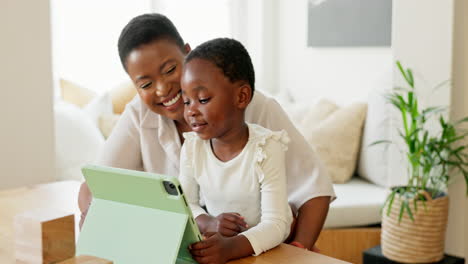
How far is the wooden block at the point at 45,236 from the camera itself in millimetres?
896

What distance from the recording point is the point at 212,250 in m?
1.03

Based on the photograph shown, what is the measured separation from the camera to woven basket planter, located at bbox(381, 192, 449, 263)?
2895 millimetres

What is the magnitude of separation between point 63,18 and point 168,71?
2847 mm

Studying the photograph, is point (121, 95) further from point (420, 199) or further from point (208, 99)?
point (208, 99)

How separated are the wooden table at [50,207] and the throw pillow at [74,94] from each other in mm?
2197

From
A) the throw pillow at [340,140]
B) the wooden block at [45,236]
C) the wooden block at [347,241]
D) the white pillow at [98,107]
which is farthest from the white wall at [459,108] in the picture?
the wooden block at [45,236]

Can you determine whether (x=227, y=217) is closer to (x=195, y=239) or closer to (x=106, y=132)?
(x=195, y=239)

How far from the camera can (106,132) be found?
147 inches

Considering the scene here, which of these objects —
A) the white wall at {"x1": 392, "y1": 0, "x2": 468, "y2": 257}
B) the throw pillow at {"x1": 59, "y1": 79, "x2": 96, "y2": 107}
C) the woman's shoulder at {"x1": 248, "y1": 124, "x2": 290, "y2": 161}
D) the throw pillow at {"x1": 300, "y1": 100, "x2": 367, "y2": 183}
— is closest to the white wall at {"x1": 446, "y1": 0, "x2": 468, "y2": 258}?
the white wall at {"x1": 392, "y1": 0, "x2": 468, "y2": 257}

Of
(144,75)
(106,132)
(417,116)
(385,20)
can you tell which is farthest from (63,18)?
(144,75)

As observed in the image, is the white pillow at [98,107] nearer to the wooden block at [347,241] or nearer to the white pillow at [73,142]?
the white pillow at [73,142]

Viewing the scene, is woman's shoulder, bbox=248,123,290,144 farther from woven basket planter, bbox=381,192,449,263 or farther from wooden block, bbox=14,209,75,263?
woven basket planter, bbox=381,192,449,263

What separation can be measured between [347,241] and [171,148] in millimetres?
1785

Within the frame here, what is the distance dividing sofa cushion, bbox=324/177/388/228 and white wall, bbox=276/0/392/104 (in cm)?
62
